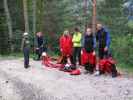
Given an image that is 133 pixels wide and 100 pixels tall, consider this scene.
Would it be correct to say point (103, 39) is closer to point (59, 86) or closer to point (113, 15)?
point (59, 86)

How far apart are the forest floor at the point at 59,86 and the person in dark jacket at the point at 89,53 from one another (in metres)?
0.57

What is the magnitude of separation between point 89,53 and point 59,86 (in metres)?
2.98

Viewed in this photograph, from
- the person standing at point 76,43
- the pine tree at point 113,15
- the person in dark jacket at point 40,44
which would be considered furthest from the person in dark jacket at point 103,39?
the pine tree at point 113,15

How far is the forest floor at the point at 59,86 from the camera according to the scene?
12.9 m

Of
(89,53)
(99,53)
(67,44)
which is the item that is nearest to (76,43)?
(67,44)

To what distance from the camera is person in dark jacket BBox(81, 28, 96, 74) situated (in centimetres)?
1661

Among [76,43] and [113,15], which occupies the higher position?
[113,15]

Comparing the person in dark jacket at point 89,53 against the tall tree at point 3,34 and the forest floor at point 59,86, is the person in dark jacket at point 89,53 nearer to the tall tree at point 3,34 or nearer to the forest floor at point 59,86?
the forest floor at point 59,86

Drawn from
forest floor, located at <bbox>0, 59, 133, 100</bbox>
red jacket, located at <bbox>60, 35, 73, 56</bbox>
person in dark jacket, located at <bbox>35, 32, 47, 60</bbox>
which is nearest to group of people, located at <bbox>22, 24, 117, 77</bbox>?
red jacket, located at <bbox>60, 35, 73, 56</bbox>

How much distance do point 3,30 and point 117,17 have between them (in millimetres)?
8419

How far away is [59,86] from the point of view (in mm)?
14289

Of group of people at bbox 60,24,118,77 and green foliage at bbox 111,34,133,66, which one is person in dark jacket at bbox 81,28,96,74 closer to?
group of people at bbox 60,24,118,77

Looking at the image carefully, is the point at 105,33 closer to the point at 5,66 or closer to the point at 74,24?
the point at 5,66

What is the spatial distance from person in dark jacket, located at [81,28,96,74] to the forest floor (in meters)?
0.57
